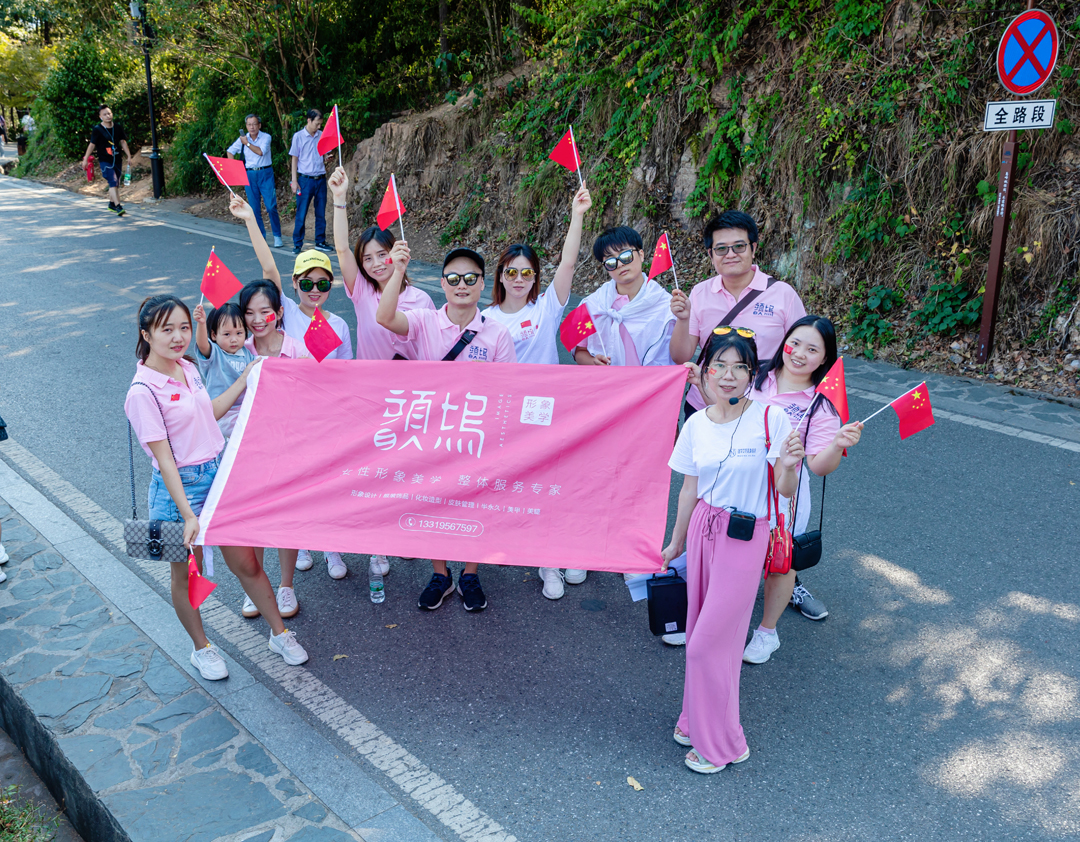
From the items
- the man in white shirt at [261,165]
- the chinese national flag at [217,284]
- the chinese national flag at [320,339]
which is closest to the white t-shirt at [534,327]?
the chinese national flag at [320,339]

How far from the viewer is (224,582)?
494 cm

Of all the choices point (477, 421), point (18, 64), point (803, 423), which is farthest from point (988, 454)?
point (18, 64)

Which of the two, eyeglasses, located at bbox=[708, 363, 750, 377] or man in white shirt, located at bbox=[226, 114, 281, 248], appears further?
man in white shirt, located at bbox=[226, 114, 281, 248]

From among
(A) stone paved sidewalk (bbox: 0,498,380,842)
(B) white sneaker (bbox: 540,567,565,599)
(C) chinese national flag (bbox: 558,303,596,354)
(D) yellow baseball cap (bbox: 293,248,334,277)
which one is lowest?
(A) stone paved sidewalk (bbox: 0,498,380,842)

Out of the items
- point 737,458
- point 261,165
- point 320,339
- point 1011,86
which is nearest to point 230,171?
point 320,339

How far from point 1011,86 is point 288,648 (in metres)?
7.76

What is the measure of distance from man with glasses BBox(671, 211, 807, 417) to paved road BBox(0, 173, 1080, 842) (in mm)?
1493

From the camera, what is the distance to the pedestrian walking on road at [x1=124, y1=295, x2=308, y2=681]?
3.62 m

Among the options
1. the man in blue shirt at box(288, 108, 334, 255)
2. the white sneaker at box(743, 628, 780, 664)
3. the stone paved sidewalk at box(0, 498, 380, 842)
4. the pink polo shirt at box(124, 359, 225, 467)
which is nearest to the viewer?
the stone paved sidewalk at box(0, 498, 380, 842)

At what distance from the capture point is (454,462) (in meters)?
3.96

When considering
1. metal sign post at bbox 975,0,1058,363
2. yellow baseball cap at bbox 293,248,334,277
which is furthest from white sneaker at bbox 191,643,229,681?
metal sign post at bbox 975,0,1058,363

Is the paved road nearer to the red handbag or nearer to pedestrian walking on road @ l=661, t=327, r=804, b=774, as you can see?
pedestrian walking on road @ l=661, t=327, r=804, b=774

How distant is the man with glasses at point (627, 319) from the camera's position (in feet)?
14.8

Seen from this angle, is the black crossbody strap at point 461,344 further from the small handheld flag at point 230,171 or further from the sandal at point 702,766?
the sandal at point 702,766
